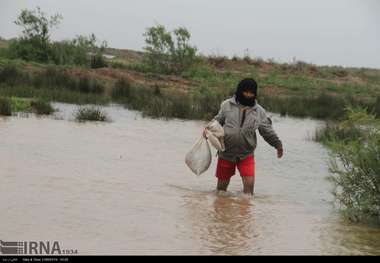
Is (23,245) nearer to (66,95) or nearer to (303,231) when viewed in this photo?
(303,231)

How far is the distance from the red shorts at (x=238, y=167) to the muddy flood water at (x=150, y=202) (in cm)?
32

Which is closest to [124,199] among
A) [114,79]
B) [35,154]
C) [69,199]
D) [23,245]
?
[69,199]

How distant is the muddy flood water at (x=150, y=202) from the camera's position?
734cm

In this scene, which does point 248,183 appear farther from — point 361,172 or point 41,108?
point 41,108

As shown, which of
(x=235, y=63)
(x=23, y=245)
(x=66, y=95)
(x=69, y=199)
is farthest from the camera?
(x=235, y=63)

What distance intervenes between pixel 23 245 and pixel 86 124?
1093cm

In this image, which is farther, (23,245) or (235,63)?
(235,63)

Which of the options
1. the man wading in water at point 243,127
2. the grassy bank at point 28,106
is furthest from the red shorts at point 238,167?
the grassy bank at point 28,106

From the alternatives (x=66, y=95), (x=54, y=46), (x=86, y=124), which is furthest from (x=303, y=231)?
(x=54, y=46)

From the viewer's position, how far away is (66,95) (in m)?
22.4

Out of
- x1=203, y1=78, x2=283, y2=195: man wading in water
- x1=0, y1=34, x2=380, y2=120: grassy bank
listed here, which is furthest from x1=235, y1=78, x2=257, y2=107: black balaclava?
x1=0, y1=34, x2=380, y2=120: grassy bank

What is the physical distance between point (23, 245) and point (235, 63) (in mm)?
37503

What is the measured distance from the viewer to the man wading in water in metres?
9.41

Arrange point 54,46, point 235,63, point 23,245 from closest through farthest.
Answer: point 23,245 < point 54,46 < point 235,63
